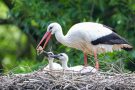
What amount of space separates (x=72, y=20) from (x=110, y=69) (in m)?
5.54

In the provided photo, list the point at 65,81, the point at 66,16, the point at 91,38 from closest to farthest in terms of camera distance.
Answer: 1. the point at 65,81
2. the point at 91,38
3. the point at 66,16

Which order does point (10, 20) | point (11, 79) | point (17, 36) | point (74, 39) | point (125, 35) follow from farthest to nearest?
point (17, 36)
point (10, 20)
point (125, 35)
point (74, 39)
point (11, 79)

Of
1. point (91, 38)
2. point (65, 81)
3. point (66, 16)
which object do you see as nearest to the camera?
point (65, 81)

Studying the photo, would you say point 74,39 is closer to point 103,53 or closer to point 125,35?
point 103,53

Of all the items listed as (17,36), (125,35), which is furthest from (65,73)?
(17,36)

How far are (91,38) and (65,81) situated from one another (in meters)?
2.80

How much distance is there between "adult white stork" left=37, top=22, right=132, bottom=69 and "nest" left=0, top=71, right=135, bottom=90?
86.1 inches

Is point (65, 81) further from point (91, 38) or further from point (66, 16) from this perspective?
point (66, 16)

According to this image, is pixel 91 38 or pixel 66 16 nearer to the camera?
pixel 91 38

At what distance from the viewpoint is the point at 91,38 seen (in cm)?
1691

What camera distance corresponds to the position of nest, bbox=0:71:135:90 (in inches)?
557

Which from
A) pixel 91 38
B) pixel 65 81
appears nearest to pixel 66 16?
pixel 91 38

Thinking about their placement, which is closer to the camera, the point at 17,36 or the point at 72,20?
the point at 72,20

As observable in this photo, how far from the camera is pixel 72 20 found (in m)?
20.5
